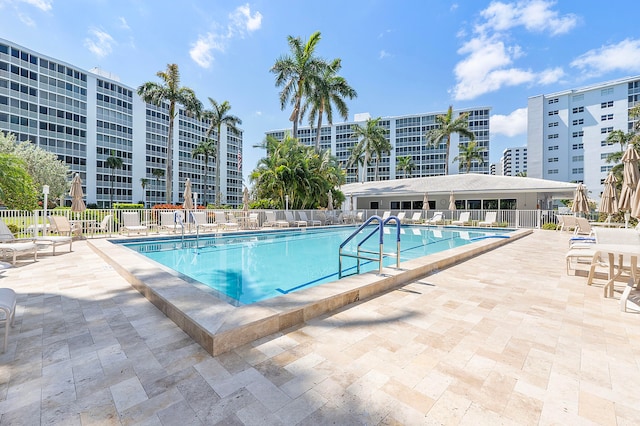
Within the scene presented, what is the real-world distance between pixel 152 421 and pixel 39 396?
93cm

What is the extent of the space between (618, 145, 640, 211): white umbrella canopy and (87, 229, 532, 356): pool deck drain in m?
4.86

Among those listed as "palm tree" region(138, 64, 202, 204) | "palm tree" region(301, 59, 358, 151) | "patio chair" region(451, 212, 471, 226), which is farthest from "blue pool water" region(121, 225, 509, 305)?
"palm tree" region(138, 64, 202, 204)

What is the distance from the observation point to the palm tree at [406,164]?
54272mm

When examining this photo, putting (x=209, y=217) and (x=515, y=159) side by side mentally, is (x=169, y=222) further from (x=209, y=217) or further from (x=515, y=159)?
(x=515, y=159)

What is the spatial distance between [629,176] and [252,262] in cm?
898

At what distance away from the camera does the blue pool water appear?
18.3ft

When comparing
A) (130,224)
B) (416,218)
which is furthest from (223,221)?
(416,218)

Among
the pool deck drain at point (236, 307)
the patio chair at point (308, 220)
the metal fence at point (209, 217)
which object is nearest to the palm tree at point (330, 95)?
the metal fence at point (209, 217)

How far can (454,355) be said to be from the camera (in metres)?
2.46

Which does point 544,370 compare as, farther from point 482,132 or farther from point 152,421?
point 482,132

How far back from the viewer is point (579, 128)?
45500mm

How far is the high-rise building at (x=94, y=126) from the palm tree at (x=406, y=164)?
30.8 metres

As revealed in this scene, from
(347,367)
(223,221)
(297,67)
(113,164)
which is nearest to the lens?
(347,367)

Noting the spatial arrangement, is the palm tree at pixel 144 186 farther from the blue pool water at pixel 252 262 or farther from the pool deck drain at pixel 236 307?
the pool deck drain at pixel 236 307
